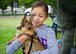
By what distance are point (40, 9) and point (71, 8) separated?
1563mm

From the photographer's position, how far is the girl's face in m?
1.96

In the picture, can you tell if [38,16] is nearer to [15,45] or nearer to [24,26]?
[24,26]

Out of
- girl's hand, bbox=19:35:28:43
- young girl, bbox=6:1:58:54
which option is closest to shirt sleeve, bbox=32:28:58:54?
young girl, bbox=6:1:58:54

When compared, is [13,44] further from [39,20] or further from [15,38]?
[39,20]

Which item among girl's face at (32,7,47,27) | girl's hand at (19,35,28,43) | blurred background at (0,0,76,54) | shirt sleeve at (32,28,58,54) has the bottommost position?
blurred background at (0,0,76,54)

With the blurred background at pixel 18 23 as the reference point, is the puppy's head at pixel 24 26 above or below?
above

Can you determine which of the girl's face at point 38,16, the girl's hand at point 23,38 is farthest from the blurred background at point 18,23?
the girl's hand at point 23,38

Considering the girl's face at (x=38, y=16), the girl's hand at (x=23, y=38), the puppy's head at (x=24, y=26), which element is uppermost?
the girl's face at (x=38, y=16)

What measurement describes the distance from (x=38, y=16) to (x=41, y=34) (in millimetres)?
124

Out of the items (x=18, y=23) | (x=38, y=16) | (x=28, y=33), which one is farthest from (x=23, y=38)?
(x=18, y=23)

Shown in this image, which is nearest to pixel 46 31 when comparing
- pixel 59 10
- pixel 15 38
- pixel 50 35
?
pixel 50 35

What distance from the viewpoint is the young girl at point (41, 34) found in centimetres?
190

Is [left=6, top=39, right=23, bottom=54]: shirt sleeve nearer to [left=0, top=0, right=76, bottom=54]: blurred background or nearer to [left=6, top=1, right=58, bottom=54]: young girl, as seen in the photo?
[left=6, top=1, right=58, bottom=54]: young girl

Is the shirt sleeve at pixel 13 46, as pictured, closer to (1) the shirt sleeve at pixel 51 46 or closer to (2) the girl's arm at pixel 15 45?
(2) the girl's arm at pixel 15 45
